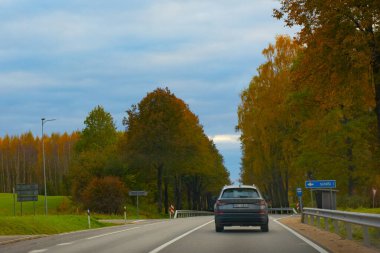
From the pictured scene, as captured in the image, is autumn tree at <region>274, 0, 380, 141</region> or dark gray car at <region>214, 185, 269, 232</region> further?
Result: dark gray car at <region>214, 185, 269, 232</region>

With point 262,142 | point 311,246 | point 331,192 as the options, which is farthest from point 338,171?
point 311,246

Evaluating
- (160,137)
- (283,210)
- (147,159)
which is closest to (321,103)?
(283,210)

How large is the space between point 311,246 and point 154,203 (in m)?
67.5

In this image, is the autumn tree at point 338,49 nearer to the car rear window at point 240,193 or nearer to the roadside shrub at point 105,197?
the car rear window at point 240,193

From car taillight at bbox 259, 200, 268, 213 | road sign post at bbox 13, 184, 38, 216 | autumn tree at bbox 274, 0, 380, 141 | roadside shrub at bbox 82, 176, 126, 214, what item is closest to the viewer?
autumn tree at bbox 274, 0, 380, 141

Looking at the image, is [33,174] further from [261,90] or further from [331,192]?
[331,192]

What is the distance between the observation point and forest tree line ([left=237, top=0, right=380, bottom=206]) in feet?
58.5

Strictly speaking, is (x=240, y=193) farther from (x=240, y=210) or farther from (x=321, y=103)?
Result: (x=321, y=103)

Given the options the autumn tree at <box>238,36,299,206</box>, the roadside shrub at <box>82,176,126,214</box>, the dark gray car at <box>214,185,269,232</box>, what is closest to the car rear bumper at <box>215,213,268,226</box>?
the dark gray car at <box>214,185,269,232</box>

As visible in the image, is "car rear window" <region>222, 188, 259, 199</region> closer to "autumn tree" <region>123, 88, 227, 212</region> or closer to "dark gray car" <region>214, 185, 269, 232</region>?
"dark gray car" <region>214, 185, 269, 232</region>

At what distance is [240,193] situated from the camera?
842 inches

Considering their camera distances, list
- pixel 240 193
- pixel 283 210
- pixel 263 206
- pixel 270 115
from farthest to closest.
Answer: pixel 283 210
pixel 270 115
pixel 240 193
pixel 263 206

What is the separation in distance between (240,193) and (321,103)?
14.3ft

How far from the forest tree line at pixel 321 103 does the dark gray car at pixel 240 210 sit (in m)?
4.05
